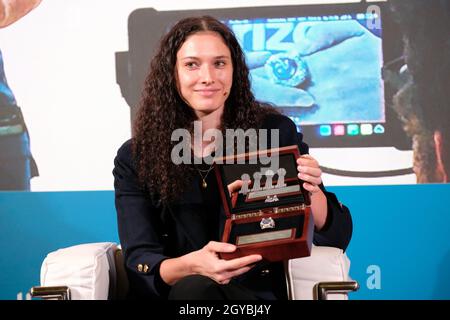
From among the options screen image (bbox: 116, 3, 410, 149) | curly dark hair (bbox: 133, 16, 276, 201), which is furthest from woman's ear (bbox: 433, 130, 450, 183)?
curly dark hair (bbox: 133, 16, 276, 201)

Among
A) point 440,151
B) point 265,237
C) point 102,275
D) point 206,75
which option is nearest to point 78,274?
point 102,275

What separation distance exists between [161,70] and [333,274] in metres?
0.72

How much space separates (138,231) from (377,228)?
1480 millimetres

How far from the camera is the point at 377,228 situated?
2.98m

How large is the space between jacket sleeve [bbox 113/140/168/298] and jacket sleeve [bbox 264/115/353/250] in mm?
389

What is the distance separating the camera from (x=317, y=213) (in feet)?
5.75

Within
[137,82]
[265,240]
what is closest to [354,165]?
[137,82]

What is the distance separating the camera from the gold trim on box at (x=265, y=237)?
154 centimetres

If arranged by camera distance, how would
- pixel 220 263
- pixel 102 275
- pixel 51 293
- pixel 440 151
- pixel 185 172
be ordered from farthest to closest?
pixel 440 151 → pixel 185 172 → pixel 102 275 → pixel 51 293 → pixel 220 263

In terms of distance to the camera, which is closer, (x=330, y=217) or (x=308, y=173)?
(x=308, y=173)

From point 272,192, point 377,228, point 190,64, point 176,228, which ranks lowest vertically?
point 377,228

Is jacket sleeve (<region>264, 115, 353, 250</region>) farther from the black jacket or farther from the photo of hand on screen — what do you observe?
the photo of hand on screen

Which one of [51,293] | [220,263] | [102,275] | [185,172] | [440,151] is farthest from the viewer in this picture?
[440,151]

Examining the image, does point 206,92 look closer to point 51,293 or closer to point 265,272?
point 265,272
